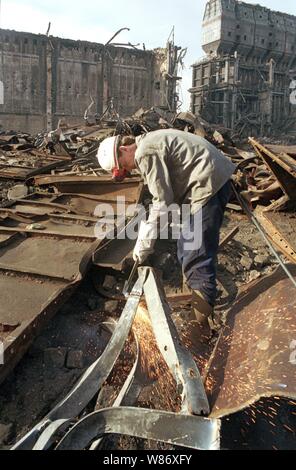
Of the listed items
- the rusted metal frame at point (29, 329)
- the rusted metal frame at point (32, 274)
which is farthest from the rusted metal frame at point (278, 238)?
the rusted metal frame at point (32, 274)

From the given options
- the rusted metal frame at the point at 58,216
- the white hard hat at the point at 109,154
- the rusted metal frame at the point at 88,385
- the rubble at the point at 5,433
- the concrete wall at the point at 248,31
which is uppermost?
the concrete wall at the point at 248,31

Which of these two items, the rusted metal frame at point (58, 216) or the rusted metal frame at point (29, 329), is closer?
the rusted metal frame at point (29, 329)

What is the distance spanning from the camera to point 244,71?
24.8 m

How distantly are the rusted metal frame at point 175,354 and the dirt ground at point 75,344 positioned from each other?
0.39 metres

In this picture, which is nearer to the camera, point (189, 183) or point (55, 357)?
point (55, 357)

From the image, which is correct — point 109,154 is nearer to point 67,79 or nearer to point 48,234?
point 48,234

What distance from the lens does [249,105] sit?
24.9 meters

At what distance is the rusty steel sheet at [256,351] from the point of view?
1772 mm

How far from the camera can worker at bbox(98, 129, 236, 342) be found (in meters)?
2.77

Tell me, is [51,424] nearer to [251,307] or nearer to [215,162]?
[251,307]

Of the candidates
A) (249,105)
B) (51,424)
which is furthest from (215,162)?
(249,105)

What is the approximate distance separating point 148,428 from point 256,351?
75 cm

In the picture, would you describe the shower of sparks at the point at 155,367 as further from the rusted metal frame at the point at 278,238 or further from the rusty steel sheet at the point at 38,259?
the rusted metal frame at the point at 278,238

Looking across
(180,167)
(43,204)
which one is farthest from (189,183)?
(43,204)
